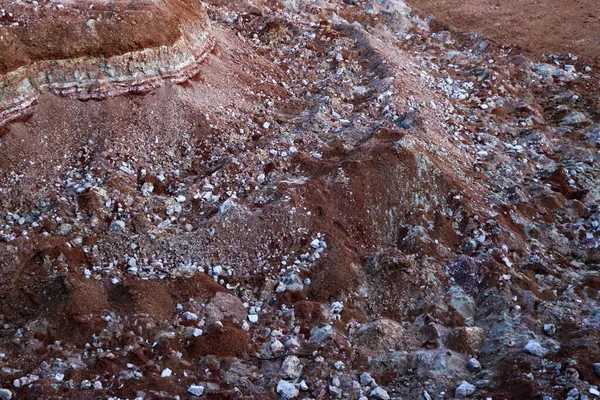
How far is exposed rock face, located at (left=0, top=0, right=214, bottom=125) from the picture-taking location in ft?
23.5

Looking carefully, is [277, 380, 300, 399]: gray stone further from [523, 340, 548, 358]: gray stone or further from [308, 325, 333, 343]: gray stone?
[523, 340, 548, 358]: gray stone

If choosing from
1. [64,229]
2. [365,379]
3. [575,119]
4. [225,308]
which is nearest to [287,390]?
[365,379]

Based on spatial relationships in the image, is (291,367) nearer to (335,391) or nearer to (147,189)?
(335,391)

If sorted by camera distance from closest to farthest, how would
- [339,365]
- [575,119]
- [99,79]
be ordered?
[339,365], [99,79], [575,119]

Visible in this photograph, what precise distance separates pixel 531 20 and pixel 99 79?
10837mm

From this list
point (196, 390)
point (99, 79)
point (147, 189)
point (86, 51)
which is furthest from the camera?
point (99, 79)

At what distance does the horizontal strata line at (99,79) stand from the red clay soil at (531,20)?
782 cm

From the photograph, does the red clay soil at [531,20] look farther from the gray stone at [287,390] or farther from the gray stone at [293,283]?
the gray stone at [287,390]

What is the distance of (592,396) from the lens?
5.36 metres

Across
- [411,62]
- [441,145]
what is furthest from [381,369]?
[411,62]

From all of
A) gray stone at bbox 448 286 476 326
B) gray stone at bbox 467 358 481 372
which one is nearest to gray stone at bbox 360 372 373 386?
gray stone at bbox 467 358 481 372

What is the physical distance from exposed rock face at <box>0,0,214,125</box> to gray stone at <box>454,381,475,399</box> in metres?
5.15

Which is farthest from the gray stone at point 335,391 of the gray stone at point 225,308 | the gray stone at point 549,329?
the gray stone at point 549,329

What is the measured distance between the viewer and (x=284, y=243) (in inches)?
271
